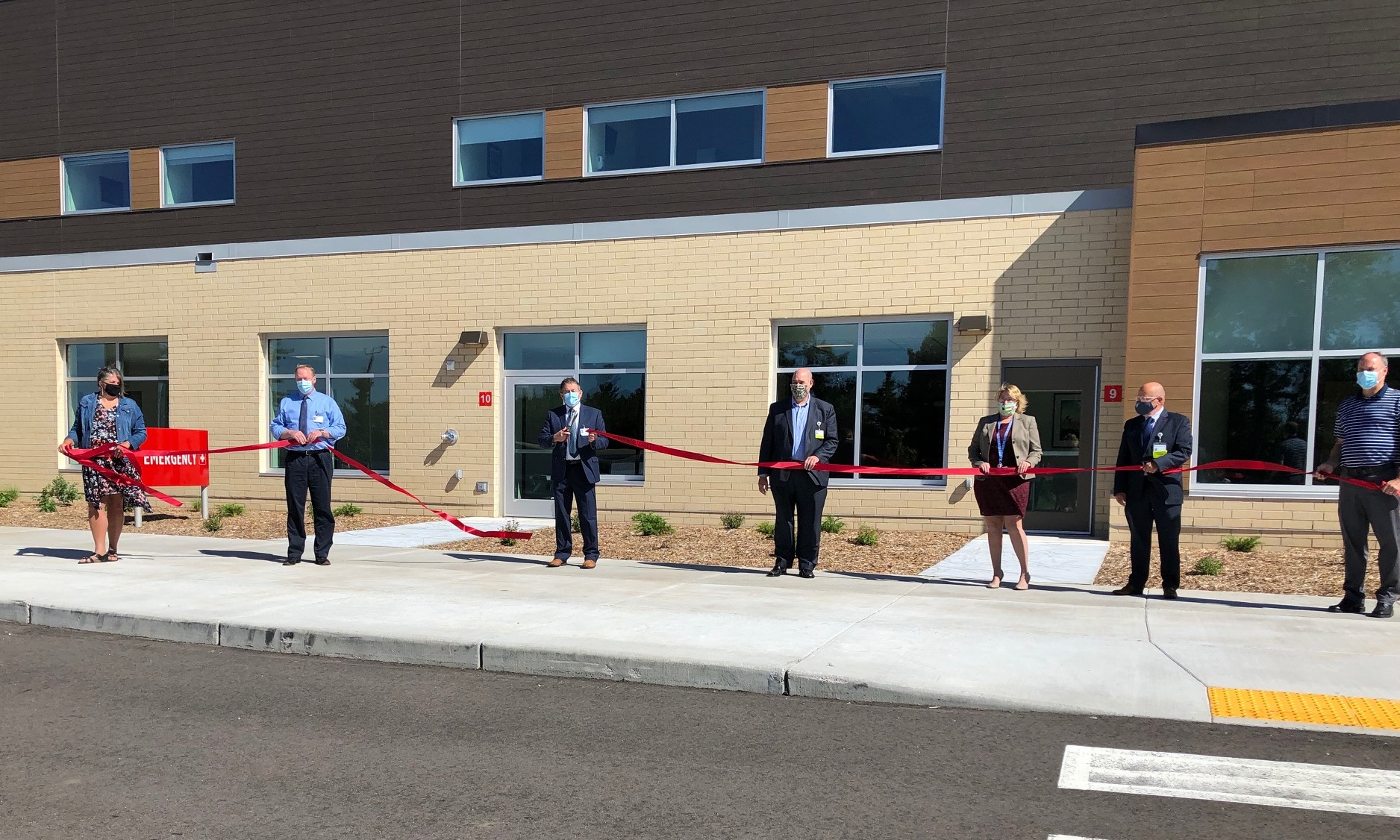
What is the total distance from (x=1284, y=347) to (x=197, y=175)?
53.4 feet

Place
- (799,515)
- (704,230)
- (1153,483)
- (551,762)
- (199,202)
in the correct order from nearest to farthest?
1. (551,762)
2. (1153,483)
3. (799,515)
4. (704,230)
5. (199,202)

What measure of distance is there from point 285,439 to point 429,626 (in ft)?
12.0

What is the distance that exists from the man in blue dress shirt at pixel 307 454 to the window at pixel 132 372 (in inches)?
338

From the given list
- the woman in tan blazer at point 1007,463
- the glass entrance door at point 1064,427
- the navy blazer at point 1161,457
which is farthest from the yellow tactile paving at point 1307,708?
the glass entrance door at point 1064,427

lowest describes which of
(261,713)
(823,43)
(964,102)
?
(261,713)

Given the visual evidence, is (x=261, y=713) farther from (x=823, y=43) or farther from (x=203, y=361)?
(x=203, y=361)

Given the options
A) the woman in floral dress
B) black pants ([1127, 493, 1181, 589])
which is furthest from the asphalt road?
the woman in floral dress

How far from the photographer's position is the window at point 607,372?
48.1 feet

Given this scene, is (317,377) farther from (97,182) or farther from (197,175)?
(97,182)

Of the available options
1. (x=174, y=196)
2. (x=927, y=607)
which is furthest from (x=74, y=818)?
(x=174, y=196)

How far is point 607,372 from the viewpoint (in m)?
14.8

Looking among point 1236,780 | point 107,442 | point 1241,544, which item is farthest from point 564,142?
point 1236,780

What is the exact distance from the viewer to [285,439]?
9.74m

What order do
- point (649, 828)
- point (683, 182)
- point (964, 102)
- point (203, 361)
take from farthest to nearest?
point (203, 361) < point (683, 182) < point (964, 102) < point (649, 828)
